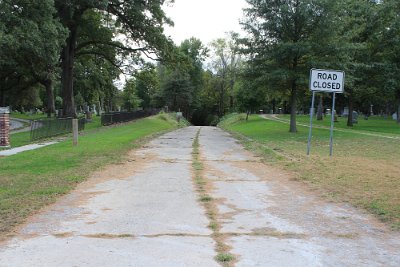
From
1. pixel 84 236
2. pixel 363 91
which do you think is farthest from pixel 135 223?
pixel 363 91

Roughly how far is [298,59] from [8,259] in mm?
24958

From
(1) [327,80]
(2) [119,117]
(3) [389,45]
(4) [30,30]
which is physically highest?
(3) [389,45]

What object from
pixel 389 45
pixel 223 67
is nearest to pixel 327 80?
pixel 389 45

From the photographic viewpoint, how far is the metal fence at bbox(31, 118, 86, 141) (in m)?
22.2

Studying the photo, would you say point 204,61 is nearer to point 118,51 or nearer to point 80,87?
point 80,87

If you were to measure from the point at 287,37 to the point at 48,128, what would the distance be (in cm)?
1497

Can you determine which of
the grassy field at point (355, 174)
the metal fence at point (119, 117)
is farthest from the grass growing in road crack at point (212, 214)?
the metal fence at point (119, 117)

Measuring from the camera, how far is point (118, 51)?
39500 mm

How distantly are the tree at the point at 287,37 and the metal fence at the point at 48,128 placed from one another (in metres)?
12.1

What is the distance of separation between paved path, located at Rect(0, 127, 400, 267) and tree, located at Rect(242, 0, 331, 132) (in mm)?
17125

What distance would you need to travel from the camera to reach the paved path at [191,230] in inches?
186

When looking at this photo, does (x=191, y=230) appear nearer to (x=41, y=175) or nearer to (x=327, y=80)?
(x=41, y=175)

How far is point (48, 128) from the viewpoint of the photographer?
2373cm

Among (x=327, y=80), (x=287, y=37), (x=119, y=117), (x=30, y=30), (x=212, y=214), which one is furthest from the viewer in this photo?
(x=119, y=117)
